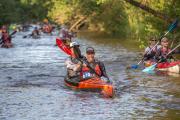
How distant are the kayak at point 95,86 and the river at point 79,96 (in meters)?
0.17

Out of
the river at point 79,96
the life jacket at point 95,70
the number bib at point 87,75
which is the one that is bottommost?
the river at point 79,96

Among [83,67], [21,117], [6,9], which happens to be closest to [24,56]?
[83,67]

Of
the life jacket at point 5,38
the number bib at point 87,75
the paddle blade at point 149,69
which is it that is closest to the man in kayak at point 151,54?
the paddle blade at point 149,69

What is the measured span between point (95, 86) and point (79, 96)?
0.55 meters

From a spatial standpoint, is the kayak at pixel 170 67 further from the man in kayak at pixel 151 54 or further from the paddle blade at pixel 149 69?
the man in kayak at pixel 151 54

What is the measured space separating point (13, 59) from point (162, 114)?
15.2 metres

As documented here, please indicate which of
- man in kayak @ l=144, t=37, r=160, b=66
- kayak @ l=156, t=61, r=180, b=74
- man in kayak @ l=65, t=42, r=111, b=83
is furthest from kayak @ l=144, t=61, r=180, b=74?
man in kayak @ l=65, t=42, r=111, b=83

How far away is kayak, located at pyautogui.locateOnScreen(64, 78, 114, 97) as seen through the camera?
14.7 metres

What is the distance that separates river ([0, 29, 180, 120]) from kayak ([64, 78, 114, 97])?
17 centimetres

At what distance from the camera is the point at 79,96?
1509 cm

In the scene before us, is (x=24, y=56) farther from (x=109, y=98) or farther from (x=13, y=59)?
(x=109, y=98)

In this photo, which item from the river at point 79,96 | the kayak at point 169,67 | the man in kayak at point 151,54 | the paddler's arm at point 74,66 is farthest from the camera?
the man in kayak at point 151,54

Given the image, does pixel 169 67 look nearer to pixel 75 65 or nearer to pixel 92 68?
pixel 75 65

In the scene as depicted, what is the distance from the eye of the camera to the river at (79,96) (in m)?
12.6
